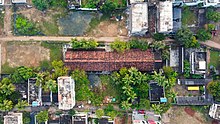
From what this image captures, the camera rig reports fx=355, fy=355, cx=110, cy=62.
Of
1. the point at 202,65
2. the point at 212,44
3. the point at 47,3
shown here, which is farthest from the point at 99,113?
the point at 212,44

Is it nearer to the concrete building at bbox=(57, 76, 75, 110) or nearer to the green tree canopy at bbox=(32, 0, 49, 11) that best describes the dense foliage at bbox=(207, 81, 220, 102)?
the concrete building at bbox=(57, 76, 75, 110)

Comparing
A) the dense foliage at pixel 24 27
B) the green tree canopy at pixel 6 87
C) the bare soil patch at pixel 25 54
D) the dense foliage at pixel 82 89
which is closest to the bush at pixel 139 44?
the dense foliage at pixel 82 89

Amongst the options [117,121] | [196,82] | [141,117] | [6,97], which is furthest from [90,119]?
[196,82]

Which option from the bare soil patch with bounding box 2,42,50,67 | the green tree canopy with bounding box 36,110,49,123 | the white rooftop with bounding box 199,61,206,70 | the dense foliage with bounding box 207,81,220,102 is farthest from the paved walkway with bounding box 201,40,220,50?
the green tree canopy with bounding box 36,110,49,123

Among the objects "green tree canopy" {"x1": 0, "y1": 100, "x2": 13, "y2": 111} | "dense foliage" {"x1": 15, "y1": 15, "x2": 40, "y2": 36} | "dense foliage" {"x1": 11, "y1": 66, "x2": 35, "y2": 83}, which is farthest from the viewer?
"dense foliage" {"x1": 15, "y1": 15, "x2": 40, "y2": 36}

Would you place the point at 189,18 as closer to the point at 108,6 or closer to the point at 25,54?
the point at 108,6

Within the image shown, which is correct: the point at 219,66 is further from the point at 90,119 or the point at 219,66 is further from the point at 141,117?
the point at 90,119
